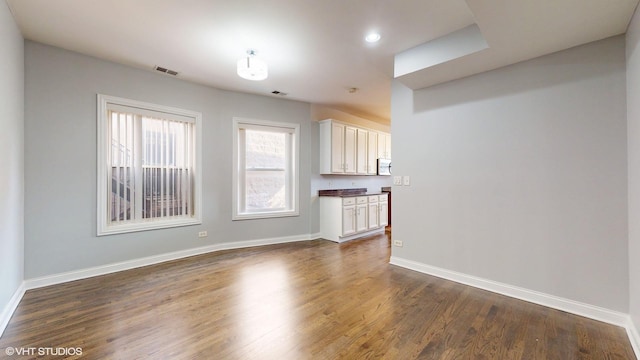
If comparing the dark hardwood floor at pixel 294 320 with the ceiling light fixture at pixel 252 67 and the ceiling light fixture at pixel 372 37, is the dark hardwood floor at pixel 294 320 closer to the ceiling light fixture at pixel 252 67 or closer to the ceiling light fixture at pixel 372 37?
the ceiling light fixture at pixel 252 67

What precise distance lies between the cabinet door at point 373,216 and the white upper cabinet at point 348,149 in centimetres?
77

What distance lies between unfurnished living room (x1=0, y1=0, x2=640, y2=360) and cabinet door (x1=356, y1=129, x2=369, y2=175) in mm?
1625

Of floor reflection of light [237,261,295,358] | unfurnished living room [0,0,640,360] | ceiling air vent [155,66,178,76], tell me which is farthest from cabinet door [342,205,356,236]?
ceiling air vent [155,66,178,76]

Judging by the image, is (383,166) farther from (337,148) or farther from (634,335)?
(634,335)

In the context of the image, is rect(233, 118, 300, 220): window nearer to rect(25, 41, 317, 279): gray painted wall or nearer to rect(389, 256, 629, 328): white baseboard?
rect(25, 41, 317, 279): gray painted wall

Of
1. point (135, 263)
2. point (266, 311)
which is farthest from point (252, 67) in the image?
point (135, 263)

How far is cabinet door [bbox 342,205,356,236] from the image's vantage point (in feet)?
16.5

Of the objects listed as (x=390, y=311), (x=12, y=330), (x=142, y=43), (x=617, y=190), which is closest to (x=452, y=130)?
(x=617, y=190)

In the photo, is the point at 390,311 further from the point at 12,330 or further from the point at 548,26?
the point at 12,330

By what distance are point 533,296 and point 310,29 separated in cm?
337

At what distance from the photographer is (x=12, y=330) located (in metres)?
2.09

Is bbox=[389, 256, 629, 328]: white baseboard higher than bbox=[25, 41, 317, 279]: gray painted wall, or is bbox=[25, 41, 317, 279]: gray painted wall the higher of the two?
bbox=[25, 41, 317, 279]: gray painted wall

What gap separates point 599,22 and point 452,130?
1.41 m

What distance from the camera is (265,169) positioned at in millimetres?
4914
